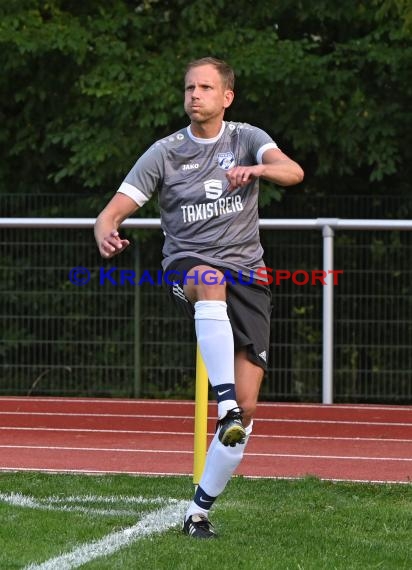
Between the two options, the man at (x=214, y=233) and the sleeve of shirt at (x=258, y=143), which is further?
the sleeve of shirt at (x=258, y=143)

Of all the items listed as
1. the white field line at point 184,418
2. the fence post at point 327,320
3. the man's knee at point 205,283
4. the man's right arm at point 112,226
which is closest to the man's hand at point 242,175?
the man's knee at point 205,283

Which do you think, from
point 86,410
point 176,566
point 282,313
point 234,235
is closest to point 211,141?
point 234,235

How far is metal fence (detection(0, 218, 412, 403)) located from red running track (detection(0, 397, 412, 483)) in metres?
0.75

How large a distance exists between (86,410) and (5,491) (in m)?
4.78

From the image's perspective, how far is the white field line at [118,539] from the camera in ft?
16.4

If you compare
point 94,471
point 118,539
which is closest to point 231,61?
point 94,471

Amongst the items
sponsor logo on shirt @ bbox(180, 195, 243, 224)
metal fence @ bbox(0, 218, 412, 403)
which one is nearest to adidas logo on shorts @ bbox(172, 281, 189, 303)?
sponsor logo on shirt @ bbox(180, 195, 243, 224)

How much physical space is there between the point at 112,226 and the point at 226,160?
0.61 meters

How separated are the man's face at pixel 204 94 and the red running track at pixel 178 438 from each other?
9.21ft

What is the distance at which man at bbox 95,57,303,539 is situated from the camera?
18.0 feet

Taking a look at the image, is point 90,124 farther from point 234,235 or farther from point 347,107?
point 234,235

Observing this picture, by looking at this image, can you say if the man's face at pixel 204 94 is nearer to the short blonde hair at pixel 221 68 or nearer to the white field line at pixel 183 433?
the short blonde hair at pixel 221 68

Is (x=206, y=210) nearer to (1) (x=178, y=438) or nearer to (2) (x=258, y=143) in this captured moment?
(2) (x=258, y=143)

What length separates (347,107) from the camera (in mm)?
12961
